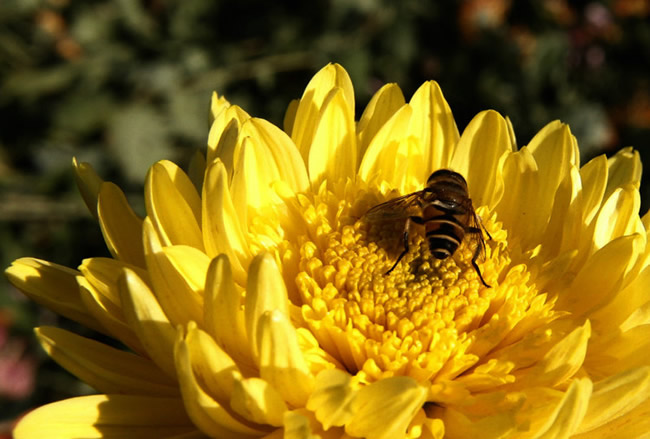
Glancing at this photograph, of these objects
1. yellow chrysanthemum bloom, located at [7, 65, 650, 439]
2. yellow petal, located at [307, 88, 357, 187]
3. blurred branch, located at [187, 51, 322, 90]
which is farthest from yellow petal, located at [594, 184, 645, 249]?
blurred branch, located at [187, 51, 322, 90]

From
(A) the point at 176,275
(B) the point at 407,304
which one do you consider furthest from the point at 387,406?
(A) the point at 176,275

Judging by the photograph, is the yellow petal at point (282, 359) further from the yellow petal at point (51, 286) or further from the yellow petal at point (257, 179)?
the yellow petal at point (51, 286)

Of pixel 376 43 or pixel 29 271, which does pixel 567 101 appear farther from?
pixel 29 271

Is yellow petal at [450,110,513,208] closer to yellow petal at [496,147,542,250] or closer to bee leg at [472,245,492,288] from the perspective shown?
yellow petal at [496,147,542,250]

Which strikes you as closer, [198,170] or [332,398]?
[332,398]

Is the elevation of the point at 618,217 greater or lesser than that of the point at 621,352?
greater

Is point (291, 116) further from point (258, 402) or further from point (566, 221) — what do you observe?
point (258, 402)

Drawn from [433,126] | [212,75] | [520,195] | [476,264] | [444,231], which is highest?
[212,75]
